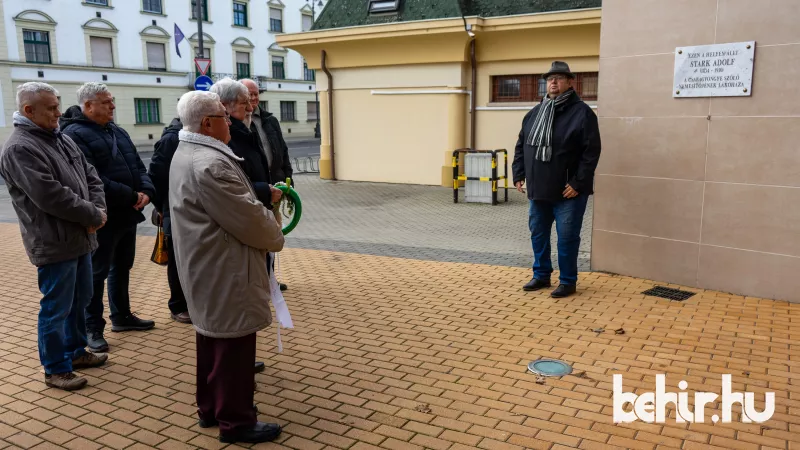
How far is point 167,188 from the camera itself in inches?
211

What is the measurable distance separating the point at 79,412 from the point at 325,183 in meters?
12.9

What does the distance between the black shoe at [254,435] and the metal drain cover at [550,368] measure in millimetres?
1780

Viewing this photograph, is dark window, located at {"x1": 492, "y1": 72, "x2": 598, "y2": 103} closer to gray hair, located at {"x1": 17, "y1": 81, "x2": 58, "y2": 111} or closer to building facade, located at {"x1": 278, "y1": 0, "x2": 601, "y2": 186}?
building facade, located at {"x1": 278, "y1": 0, "x2": 601, "y2": 186}

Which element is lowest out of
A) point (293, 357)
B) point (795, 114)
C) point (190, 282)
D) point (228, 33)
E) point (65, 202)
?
point (293, 357)

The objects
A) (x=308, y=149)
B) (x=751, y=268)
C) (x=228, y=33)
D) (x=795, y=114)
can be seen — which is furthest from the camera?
(x=228, y=33)

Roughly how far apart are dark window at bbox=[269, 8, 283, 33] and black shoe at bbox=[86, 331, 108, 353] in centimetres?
4495

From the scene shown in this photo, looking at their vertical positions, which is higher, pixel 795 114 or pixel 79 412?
pixel 795 114

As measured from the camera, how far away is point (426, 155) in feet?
50.3

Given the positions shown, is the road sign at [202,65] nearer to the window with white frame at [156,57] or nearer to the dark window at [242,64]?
the window with white frame at [156,57]

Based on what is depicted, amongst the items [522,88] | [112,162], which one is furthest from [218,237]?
[522,88]

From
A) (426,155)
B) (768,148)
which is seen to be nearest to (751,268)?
(768,148)

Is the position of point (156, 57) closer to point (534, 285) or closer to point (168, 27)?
point (168, 27)

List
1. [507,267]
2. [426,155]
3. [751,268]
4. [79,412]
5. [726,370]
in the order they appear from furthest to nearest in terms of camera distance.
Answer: [426,155] → [507,267] → [751,268] → [726,370] → [79,412]

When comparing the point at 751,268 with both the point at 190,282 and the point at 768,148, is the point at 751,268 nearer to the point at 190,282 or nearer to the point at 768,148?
the point at 768,148
